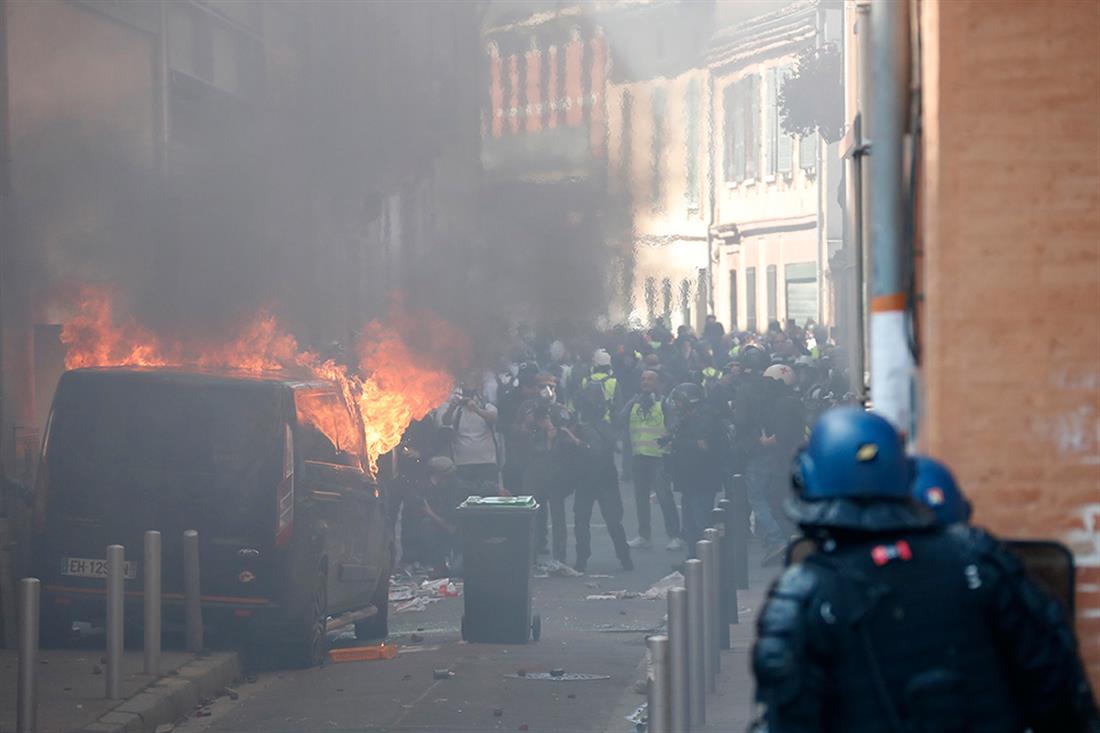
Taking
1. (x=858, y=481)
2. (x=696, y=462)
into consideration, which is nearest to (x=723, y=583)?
(x=696, y=462)

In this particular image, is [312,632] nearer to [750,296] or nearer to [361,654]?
[361,654]

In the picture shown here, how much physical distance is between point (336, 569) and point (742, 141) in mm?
34362

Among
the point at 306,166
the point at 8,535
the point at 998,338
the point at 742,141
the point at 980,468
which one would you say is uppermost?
the point at 742,141

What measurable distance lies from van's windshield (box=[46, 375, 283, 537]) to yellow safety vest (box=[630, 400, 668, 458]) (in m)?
7.20

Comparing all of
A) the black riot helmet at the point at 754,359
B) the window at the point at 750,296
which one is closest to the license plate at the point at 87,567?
the black riot helmet at the point at 754,359

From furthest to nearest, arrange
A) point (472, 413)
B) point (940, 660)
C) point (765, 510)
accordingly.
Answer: point (765, 510), point (472, 413), point (940, 660)

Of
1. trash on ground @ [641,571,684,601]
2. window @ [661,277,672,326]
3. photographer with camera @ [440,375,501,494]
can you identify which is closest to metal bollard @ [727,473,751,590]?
trash on ground @ [641,571,684,601]

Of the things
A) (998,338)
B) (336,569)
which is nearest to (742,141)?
(336,569)

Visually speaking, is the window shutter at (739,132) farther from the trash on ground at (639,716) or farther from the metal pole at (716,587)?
the trash on ground at (639,716)

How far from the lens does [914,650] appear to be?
3566mm

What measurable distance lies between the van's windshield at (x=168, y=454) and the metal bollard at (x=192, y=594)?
29 cm

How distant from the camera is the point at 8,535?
39.0ft

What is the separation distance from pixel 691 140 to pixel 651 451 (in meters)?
24.5

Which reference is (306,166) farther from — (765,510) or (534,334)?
(765,510)
